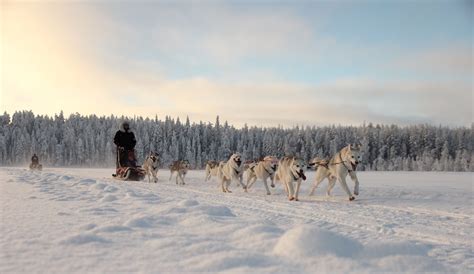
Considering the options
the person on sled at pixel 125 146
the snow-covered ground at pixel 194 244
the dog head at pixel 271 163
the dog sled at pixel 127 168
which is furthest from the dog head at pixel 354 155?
the person on sled at pixel 125 146

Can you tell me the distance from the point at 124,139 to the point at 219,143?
72881 mm

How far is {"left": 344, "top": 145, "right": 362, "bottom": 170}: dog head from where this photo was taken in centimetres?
1139

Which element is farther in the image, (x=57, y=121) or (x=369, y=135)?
(x=57, y=121)

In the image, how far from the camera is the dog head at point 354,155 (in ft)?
37.4

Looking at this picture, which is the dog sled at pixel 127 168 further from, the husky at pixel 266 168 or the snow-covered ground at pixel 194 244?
the snow-covered ground at pixel 194 244

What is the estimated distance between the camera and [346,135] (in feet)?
309

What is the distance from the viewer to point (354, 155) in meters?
11.4

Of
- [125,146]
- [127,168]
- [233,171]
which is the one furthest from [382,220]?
[125,146]

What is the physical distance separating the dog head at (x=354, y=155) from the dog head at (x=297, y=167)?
51.4 inches

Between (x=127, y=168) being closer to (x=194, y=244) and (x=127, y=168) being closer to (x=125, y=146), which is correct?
(x=125, y=146)

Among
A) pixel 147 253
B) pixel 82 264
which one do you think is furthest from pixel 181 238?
pixel 82 264

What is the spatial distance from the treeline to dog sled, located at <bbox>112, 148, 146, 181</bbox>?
64487 mm

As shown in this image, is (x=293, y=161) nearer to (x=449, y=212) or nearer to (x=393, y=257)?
(x=449, y=212)

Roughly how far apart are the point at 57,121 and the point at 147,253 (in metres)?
107
